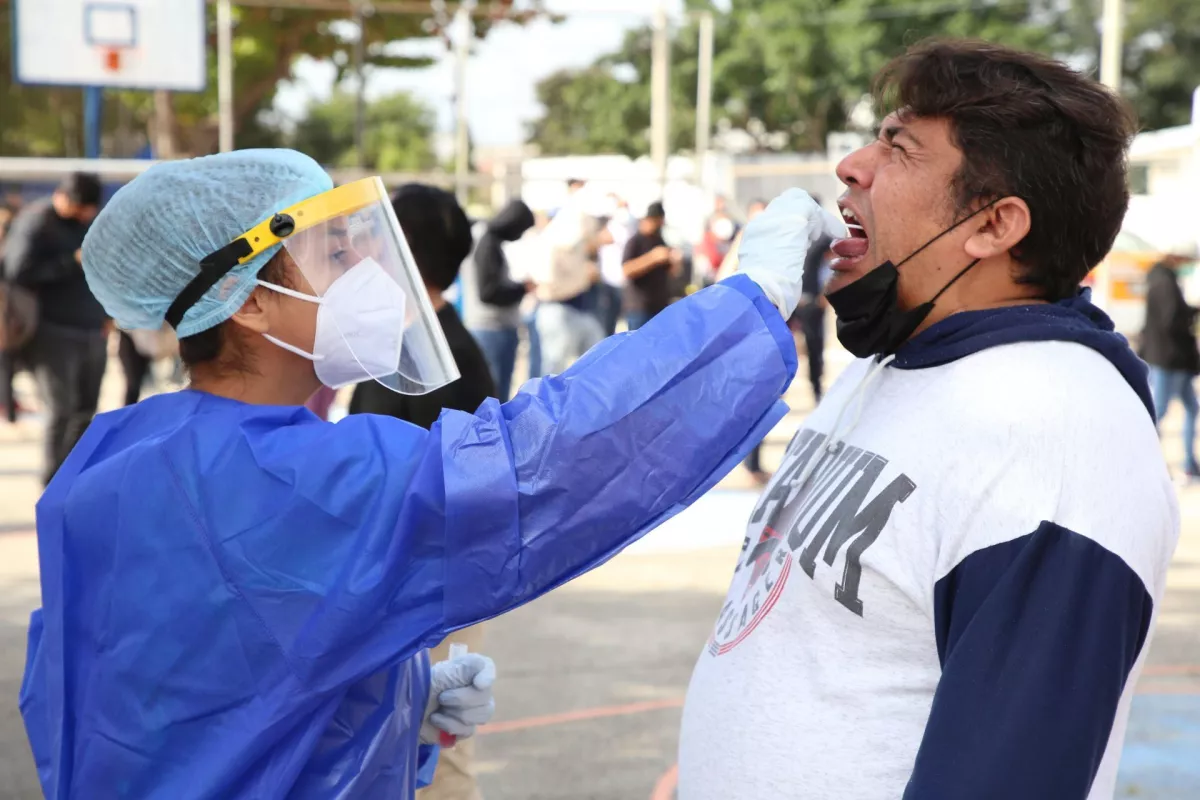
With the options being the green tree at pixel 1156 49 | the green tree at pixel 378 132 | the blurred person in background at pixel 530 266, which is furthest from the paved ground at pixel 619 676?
the green tree at pixel 378 132

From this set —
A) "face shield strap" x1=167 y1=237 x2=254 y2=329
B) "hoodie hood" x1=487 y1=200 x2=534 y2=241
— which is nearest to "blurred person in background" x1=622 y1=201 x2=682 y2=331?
"hoodie hood" x1=487 y1=200 x2=534 y2=241

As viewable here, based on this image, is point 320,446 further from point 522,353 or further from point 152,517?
point 522,353

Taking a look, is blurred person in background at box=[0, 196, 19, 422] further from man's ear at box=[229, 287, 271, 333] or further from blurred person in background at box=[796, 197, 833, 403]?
man's ear at box=[229, 287, 271, 333]

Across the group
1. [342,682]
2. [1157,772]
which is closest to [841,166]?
[342,682]

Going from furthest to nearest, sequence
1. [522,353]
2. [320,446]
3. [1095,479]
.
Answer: [522,353] → [320,446] → [1095,479]

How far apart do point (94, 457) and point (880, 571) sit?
→ 1020mm

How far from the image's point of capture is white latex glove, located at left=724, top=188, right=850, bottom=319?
1.69m

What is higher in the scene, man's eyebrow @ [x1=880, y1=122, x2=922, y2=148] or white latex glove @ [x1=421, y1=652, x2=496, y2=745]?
man's eyebrow @ [x1=880, y1=122, x2=922, y2=148]

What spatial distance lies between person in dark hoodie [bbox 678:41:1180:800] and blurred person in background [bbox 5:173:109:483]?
20.8ft

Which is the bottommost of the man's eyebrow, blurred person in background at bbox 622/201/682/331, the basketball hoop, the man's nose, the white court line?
the white court line

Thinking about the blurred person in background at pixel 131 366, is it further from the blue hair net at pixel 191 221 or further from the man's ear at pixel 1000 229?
the man's ear at pixel 1000 229

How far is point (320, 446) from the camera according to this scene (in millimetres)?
1605

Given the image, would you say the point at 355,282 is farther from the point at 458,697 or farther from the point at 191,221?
the point at 458,697

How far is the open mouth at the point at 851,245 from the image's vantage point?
194 centimetres
